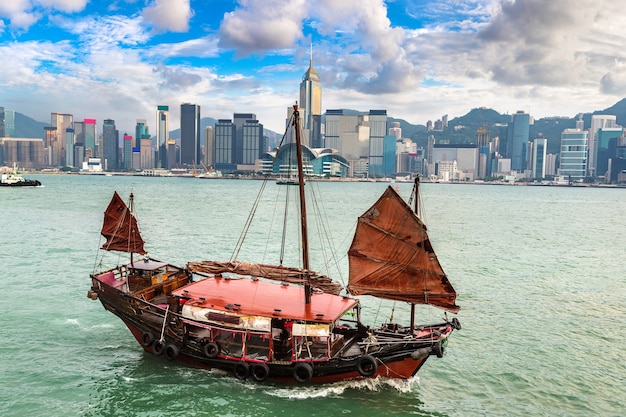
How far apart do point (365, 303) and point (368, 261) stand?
29.0 feet

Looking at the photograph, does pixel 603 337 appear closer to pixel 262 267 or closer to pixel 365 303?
pixel 365 303

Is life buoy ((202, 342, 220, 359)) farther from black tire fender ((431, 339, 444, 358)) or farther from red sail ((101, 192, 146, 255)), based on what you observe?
red sail ((101, 192, 146, 255))

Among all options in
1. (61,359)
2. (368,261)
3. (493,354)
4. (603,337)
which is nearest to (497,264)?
(603,337)

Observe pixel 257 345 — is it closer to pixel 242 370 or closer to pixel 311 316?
pixel 242 370

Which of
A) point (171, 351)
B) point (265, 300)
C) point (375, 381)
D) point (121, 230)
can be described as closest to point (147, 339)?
point (171, 351)

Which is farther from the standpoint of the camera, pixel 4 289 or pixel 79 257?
pixel 79 257

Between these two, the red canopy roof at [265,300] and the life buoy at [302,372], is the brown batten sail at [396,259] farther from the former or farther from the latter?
the life buoy at [302,372]

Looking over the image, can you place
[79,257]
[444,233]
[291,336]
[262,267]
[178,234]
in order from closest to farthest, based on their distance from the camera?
[291,336], [262,267], [79,257], [178,234], [444,233]

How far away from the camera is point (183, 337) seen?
1727 cm

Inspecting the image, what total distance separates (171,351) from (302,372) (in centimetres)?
494

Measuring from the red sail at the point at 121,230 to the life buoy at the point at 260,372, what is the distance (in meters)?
9.59

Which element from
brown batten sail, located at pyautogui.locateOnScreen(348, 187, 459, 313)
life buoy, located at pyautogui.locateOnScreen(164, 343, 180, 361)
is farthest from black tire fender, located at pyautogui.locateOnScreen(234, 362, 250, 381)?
brown batten sail, located at pyautogui.locateOnScreen(348, 187, 459, 313)

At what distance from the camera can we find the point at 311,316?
16203 millimetres

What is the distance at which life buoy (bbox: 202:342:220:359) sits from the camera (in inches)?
653
